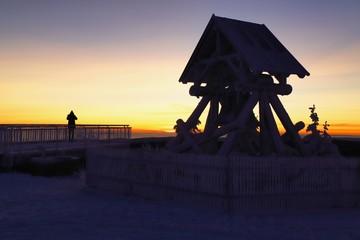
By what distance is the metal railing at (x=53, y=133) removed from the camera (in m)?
23.7

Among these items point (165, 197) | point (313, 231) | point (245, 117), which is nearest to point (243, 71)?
point (245, 117)

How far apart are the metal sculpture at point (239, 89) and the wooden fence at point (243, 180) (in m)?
2.01

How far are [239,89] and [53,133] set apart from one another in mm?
16075

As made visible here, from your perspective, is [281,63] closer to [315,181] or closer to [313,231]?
[315,181]

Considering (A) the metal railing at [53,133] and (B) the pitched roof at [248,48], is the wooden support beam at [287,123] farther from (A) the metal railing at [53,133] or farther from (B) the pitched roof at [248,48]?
(A) the metal railing at [53,133]

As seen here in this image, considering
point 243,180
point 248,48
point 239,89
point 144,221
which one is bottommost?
point 144,221

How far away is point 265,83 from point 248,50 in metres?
1.39

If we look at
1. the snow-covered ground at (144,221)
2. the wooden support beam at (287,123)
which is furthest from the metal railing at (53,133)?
the wooden support beam at (287,123)

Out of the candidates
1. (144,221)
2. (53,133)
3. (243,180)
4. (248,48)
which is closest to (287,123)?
(248,48)

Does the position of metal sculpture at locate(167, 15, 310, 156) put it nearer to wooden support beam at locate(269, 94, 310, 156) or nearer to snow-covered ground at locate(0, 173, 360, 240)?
wooden support beam at locate(269, 94, 310, 156)

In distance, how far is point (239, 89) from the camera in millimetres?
16547

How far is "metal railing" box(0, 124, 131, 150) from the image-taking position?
77.9 ft

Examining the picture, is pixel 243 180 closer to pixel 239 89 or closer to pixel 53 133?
pixel 239 89

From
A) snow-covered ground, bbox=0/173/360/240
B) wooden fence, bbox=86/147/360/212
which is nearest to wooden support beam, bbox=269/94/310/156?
wooden fence, bbox=86/147/360/212
